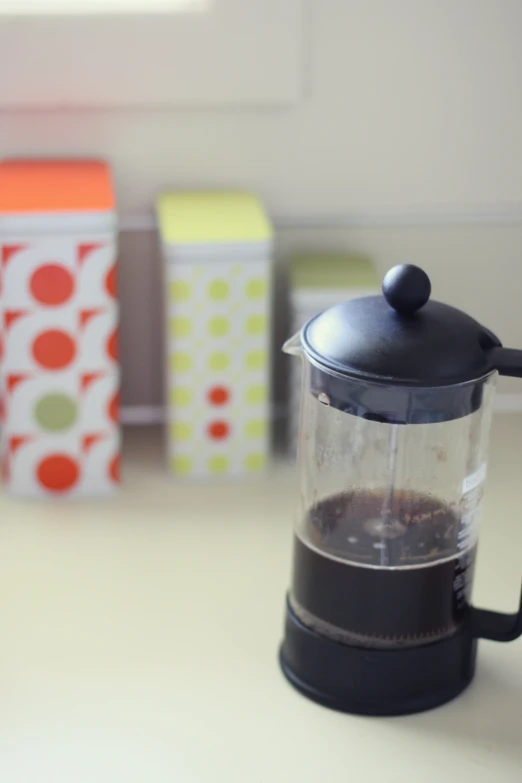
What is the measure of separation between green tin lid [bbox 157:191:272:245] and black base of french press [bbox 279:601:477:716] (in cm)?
38

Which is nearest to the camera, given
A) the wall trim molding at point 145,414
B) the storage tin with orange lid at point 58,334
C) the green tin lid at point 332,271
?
the storage tin with orange lid at point 58,334

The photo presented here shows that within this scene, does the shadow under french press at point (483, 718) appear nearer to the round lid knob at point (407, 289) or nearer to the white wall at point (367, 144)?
the round lid knob at point (407, 289)

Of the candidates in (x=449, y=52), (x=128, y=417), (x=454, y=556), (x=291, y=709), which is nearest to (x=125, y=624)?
(x=291, y=709)

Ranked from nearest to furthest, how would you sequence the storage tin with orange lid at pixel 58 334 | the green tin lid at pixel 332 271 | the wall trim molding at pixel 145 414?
the storage tin with orange lid at pixel 58 334 → the green tin lid at pixel 332 271 → the wall trim molding at pixel 145 414

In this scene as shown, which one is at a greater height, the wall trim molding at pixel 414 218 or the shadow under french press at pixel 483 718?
the wall trim molding at pixel 414 218

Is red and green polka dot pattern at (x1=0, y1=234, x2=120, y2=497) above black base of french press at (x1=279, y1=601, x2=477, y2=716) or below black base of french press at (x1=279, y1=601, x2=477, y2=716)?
above

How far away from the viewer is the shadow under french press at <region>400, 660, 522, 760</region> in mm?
746

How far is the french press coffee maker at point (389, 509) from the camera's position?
27.4 inches

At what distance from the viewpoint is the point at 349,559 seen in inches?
29.2

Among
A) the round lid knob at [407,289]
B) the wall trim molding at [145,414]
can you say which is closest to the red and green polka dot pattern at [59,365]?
the wall trim molding at [145,414]

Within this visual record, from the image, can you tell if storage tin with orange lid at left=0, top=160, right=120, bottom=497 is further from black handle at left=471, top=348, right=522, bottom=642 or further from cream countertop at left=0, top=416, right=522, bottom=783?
black handle at left=471, top=348, right=522, bottom=642

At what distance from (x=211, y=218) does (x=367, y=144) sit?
0.65 feet

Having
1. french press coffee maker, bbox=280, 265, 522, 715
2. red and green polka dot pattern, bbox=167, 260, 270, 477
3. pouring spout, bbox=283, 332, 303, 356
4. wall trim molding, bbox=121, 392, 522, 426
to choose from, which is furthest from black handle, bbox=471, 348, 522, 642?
wall trim molding, bbox=121, 392, 522, 426

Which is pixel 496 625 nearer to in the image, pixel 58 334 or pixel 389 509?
pixel 389 509
